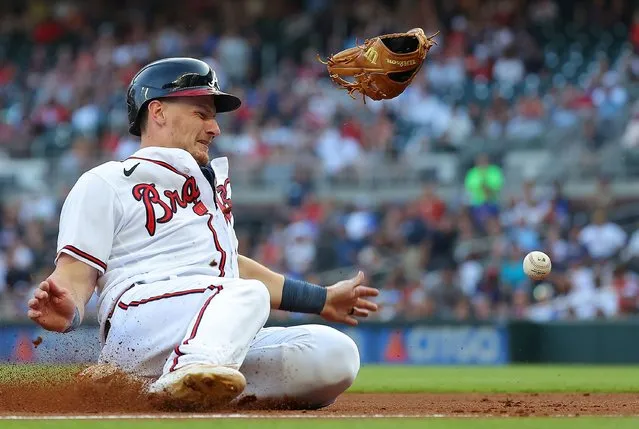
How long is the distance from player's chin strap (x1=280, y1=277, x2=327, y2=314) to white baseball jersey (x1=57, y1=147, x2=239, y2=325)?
17.3 inches

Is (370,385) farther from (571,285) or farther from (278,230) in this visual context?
(278,230)

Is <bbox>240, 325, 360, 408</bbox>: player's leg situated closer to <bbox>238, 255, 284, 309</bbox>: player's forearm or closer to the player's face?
<bbox>238, 255, 284, 309</bbox>: player's forearm

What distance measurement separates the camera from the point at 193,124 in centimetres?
580

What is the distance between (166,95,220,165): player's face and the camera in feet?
19.0

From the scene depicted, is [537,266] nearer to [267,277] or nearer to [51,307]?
[267,277]

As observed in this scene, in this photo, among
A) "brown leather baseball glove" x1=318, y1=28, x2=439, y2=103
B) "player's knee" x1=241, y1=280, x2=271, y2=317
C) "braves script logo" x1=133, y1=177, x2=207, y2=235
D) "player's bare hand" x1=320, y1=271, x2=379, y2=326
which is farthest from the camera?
"brown leather baseball glove" x1=318, y1=28, x2=439, y2=103

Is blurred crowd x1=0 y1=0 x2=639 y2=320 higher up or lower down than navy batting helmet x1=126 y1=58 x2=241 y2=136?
higher up

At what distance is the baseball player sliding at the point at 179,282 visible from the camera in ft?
16.5

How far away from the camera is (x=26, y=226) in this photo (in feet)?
56.0

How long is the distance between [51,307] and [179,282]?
1.86 ft

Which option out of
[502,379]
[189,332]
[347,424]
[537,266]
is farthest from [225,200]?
[502,379]

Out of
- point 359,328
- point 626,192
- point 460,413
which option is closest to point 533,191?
point 626,192

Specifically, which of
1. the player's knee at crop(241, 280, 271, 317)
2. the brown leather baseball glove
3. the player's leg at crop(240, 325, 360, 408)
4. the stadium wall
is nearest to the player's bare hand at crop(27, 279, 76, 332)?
the player's knee at crop(241, 280, 271, 317)

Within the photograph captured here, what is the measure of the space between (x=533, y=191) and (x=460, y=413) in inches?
396
